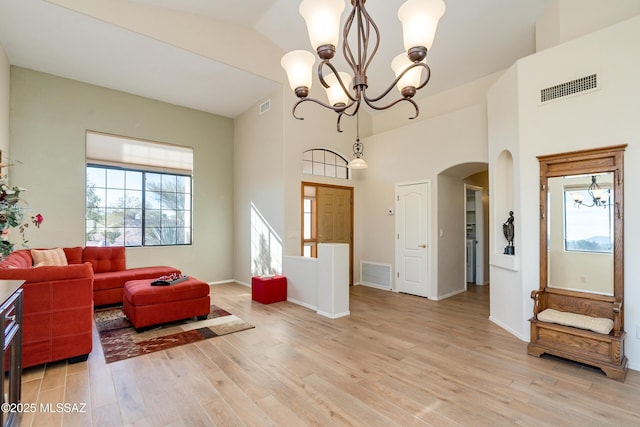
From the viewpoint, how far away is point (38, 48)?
14.3ft

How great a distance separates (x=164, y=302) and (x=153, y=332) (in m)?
0.36

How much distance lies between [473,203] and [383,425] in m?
6.07

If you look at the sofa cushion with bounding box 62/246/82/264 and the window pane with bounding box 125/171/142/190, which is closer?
the sofa cushion with bounding box 62/246/82/264

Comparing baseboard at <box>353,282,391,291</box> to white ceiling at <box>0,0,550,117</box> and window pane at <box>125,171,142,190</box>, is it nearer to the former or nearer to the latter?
white ceiling at <box>0,0,550,117</box>

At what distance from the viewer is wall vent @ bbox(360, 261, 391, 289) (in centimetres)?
623

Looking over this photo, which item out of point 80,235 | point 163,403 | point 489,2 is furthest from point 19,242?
point 489,2

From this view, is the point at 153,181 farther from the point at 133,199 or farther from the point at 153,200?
the point at 133,199

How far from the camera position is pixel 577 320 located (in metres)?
2.94

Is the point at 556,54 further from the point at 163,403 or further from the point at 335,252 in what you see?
the point at 163,403

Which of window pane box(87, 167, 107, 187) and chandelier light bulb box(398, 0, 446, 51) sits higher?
chandelier light bulb box(398, 0, 446, 51)

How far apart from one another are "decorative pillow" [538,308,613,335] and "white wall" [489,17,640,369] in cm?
31

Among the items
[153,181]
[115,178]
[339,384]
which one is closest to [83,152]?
[115,178]

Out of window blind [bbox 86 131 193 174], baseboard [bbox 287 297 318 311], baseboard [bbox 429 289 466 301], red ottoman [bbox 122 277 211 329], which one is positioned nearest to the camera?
red ottoman [bbox 122 277 211 329]

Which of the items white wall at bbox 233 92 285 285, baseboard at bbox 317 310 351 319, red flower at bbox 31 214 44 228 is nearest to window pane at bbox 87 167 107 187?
red flower at bbox 31 214 44 228
